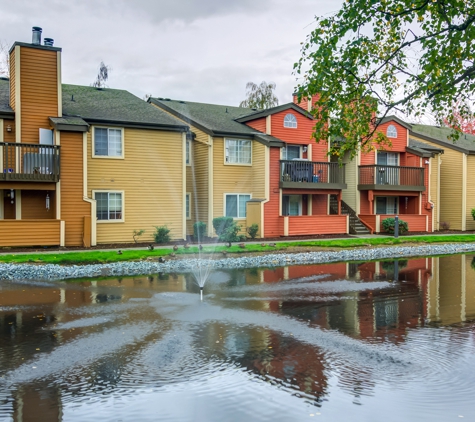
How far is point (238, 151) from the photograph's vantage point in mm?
28219

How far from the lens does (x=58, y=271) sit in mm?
15852

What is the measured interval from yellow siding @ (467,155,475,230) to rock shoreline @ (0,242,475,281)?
11626 mm

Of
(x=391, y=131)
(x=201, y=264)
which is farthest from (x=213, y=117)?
(x=201, y=264)

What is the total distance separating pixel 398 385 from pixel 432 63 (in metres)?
9.23

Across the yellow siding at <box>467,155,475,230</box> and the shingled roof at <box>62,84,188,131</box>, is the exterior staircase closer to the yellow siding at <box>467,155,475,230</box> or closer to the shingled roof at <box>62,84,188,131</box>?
the yellow siding at <box>467,155,475,230</box>

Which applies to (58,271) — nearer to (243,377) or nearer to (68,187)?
(68,187)

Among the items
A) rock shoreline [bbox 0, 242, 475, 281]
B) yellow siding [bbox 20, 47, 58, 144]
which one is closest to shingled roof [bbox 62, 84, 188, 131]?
yellow siding [bbox 20, 47, 58, 144]

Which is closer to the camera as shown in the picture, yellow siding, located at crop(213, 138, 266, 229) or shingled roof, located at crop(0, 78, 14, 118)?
shingled roof, located at crop(0, 78, 14, 118)

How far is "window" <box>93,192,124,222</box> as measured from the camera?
2331 centimetres

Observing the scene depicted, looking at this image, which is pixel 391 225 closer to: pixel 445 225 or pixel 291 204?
pixel 291 204

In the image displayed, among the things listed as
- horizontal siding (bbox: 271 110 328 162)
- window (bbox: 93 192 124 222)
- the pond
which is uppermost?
horizontal siding (bbox: 271 110 328 162)

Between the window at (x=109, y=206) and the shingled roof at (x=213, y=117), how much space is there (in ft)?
21.5

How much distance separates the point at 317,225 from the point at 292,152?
5014 millimetres

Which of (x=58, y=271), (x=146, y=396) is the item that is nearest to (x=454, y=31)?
(x=146, y=396)
